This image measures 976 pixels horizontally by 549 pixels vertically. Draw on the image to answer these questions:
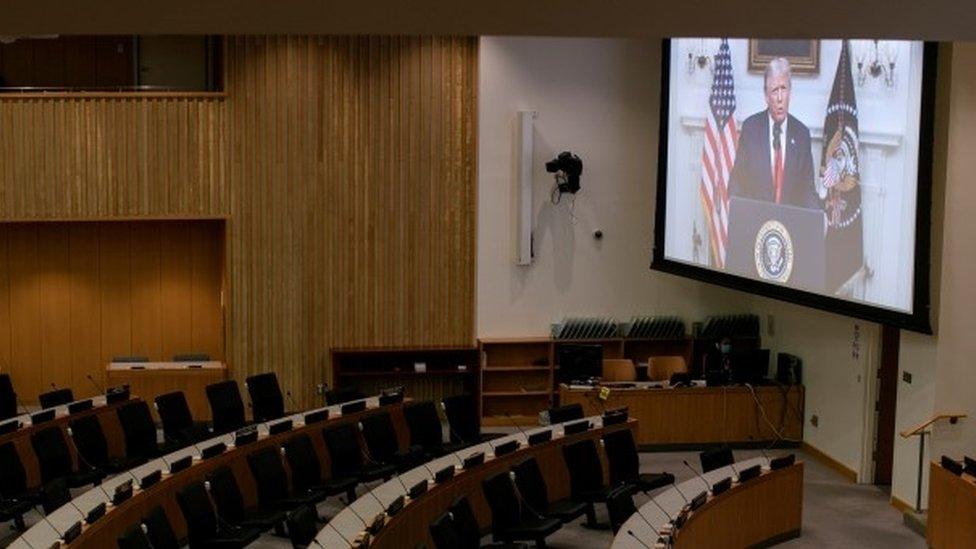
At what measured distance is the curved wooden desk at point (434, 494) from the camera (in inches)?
388

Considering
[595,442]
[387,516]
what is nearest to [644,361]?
[595,442]

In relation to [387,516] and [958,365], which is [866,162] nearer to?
[958,365]

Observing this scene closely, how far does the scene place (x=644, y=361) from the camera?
1719 cm

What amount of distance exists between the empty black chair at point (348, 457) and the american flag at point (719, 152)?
458cm

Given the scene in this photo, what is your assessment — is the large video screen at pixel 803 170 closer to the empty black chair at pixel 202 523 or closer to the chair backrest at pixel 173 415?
the chair backrest at pixel 173 415

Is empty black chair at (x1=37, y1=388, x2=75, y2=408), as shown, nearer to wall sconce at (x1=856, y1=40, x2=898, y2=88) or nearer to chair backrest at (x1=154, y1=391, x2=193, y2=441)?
chair backrest at (x1=154, y1=391, x2=193, y2=441)

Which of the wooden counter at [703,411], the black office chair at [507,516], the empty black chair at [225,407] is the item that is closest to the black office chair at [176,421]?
the empty black chair at [225,407]

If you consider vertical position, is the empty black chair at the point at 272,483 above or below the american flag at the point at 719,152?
below

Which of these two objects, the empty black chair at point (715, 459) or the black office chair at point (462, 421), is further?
the black office chair at point (462, 421)

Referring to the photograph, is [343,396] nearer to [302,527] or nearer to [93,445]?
[93,445]

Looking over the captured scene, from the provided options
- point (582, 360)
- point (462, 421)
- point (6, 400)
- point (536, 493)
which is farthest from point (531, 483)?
point (6, 400)

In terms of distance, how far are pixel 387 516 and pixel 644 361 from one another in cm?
754

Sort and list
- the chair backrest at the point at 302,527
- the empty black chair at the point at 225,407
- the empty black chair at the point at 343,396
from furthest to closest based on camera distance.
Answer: the empty black chair at the point at 343,396 → the empty black chair at the point at 225,407 → the chair backrest at the point at 302,527

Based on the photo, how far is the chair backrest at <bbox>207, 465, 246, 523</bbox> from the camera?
10.8 metres
